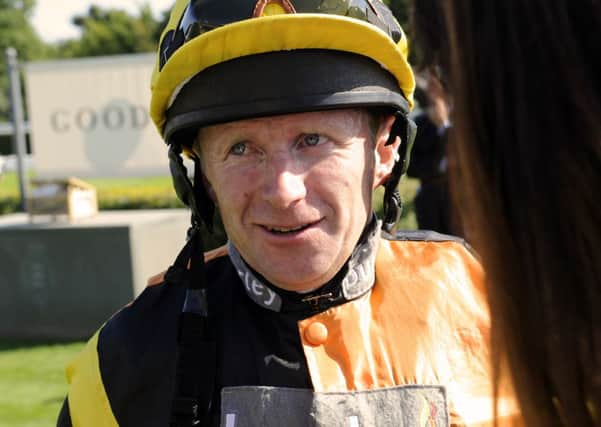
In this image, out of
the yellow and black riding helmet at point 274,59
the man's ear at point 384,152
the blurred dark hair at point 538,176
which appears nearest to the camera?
the blurred dark hair at point 538,176

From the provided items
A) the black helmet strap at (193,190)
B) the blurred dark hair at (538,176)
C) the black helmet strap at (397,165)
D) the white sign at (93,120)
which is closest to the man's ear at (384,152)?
the black helmet strap at (397,165)

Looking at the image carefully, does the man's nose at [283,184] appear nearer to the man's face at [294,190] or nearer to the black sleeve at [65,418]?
the man's face at [294,190]

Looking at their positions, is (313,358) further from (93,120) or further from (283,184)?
(93,120)

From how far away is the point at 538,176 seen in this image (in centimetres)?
101

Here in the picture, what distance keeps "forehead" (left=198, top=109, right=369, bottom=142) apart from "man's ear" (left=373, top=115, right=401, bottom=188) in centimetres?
9

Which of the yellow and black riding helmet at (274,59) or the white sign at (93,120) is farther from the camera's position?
the white sign at (93,120)

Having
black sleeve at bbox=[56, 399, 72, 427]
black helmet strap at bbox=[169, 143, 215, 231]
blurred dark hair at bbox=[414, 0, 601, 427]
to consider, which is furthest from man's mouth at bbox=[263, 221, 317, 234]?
blurred dark hair at bbox=[414, 0, 601, 427]

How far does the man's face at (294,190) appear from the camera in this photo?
189 centimetres

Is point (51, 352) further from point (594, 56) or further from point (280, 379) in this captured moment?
point (594, 56)

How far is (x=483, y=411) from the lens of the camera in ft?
6.19

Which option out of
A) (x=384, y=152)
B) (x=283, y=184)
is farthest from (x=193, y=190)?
(x=384, y=152)

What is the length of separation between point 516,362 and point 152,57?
8651 mm

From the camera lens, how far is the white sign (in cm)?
976

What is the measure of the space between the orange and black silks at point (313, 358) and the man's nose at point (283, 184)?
0.23m
